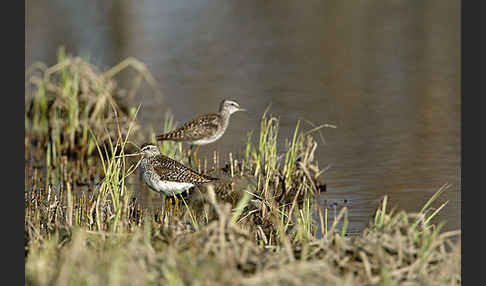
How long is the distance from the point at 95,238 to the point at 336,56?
37.6 ft

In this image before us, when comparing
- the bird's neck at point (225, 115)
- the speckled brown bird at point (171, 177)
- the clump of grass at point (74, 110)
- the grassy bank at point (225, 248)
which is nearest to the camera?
the grassy bank at point (225, 248)

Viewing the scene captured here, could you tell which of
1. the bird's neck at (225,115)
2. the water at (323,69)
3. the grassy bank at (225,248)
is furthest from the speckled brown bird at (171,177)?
the bird's neck at (225,115)

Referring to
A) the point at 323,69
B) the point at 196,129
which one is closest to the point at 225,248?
the point at 196,129

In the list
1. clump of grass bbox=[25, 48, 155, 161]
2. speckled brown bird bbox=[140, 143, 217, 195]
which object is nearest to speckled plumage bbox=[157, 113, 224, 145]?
clump of grass bbox=[25, 48, 155, 161]

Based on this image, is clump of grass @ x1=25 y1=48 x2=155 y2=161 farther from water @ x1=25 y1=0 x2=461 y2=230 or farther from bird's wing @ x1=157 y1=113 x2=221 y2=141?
bird's wing @ x1=157 y1=113 x2=221 y2=141

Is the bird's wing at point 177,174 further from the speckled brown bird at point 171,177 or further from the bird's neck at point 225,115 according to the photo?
the bird's neck at point 225,115

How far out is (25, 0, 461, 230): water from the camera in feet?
33.9

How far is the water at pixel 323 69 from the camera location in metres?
10.3

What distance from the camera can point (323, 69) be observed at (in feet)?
52.4

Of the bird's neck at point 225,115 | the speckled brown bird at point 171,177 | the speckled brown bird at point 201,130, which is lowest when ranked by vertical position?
the speckled brown bird at point 171,177

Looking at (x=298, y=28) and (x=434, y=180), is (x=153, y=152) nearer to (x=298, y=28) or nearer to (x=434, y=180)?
(x=434, y=180)

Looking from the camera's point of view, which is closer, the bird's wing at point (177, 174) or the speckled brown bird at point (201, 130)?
the bird's wing at point (177, 174)

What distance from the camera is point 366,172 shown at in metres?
10.1

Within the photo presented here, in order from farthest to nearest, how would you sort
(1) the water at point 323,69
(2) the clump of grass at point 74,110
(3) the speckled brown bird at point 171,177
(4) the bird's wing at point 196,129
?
1. (2) the clump of grass at point 74,110
2. (1) the water at point 323,69
3. (4) the bird's wing at point 196,129
4. (3) the speckled brown bird at point 171,177
